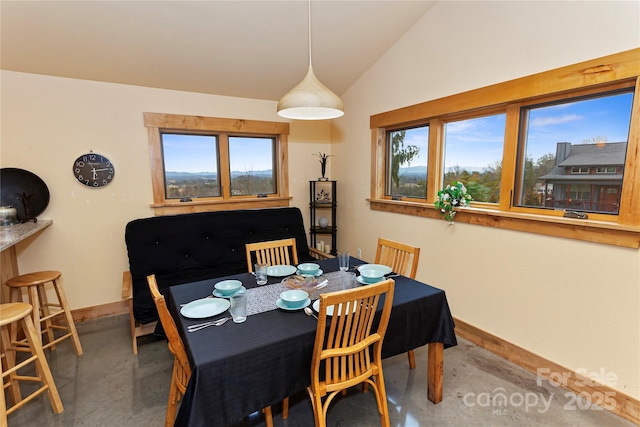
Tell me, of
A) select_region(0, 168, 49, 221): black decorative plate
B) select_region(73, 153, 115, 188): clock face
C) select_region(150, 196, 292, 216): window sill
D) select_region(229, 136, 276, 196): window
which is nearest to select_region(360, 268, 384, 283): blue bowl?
select_region(150, 196, 292, 216): window sill

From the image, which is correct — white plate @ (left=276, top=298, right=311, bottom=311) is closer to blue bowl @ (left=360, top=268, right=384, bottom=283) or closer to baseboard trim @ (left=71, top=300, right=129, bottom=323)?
blue bowl @ (left=360, top=268, right=384, bottom=283)

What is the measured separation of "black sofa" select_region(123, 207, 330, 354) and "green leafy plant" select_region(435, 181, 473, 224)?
139 cm

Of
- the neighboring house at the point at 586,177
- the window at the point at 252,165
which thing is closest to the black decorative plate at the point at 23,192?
the window at the point at 252,165

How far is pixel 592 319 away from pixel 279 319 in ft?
6.40

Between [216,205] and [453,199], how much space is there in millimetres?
2515

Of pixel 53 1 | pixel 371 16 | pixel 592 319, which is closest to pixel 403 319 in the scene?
pixel 592 319

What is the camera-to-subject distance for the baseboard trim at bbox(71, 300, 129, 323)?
297 cm

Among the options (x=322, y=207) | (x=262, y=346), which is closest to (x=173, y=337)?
(x=262, y=346)

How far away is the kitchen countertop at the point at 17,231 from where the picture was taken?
1888mm

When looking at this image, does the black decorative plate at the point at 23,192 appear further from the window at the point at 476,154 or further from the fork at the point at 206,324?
the window at the point at 476,154

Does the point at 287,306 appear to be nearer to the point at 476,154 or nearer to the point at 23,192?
the point at 476,154

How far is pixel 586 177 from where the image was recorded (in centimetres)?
198

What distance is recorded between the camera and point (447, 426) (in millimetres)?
1765

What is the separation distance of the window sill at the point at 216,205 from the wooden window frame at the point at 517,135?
4.57ft
